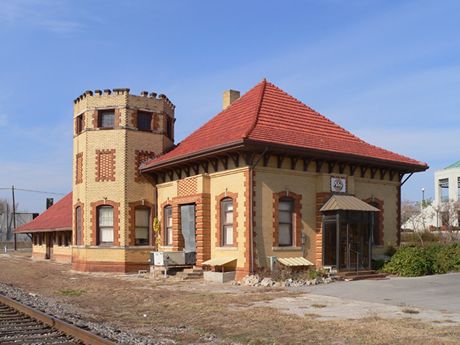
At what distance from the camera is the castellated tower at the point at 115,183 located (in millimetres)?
25016

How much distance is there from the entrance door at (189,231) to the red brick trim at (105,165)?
4415 mm

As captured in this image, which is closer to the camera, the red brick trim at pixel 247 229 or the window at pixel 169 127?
the red brick trim at pixel 247 229

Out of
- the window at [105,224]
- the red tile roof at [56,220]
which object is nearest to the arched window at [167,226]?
the window at [105,224]

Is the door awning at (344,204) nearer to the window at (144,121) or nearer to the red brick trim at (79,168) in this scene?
the window at (144,121)

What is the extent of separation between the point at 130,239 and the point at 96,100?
258 inches

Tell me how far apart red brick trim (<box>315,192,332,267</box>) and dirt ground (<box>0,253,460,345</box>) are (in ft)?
13.6

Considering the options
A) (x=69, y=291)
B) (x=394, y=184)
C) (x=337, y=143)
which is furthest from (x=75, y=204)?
(x=394, y=184)

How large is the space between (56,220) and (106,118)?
12.8 meters

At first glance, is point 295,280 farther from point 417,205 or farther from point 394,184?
point 417,205

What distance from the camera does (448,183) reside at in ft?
223

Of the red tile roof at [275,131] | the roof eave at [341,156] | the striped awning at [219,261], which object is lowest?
the striped awning at [219,261]

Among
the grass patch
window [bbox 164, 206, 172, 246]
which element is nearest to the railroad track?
the grass patch

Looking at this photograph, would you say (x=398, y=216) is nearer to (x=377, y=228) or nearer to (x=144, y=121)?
(x=377, y=228)

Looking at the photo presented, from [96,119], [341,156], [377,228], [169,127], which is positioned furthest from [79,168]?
[377,228]
